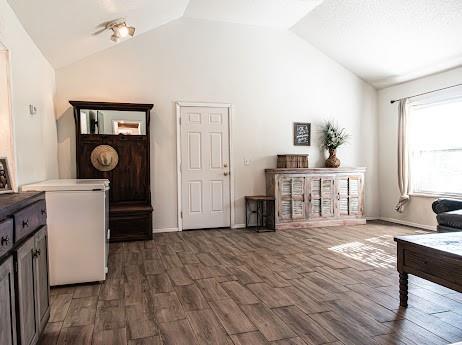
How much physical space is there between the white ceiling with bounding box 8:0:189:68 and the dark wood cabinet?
1.89m

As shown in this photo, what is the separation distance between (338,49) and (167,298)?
5.00m

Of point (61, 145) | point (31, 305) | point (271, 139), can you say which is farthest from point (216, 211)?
point (31, 305)

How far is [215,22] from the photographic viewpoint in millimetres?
5594

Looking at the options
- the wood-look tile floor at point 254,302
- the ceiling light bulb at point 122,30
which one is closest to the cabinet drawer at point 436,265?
the wood-look tile floor at point 254,302

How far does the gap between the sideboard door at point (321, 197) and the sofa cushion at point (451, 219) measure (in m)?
2.11

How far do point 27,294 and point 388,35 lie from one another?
532cm

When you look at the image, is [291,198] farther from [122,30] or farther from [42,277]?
[42,277]

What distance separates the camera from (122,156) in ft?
16.5

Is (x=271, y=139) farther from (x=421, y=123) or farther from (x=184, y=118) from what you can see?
(x=421, y=123)

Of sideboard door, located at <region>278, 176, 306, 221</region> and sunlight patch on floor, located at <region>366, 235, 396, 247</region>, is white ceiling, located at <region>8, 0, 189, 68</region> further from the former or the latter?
sunlight patch on floor, located at <region>366, 235, 396, 247</region>

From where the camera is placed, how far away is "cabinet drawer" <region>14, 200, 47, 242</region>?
163cm

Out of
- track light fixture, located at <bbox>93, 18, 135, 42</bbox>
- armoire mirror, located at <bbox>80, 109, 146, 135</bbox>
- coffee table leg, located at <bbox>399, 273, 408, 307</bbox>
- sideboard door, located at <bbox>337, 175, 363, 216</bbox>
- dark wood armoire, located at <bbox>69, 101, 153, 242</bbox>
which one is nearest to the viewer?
coffee table leg, located at <bbox>399, 273, 408, 307</bbox>

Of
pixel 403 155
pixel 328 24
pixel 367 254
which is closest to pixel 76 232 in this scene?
pixel 367 254

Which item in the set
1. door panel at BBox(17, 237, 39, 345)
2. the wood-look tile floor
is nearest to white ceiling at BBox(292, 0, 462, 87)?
the wood-look tile floor
